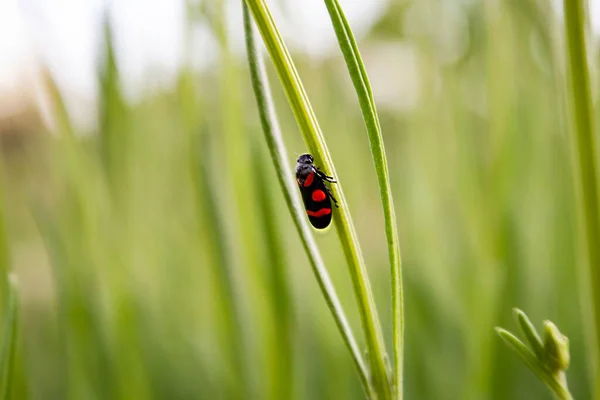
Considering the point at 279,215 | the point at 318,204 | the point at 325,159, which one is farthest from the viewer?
the point at 279,215

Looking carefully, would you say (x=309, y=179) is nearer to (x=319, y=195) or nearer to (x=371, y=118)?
(x=319, y=195)

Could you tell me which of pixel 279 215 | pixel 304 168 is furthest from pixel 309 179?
pixel 279 215

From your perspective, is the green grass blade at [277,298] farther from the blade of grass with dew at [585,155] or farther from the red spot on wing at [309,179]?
the blade of grass with dew at [585,155]

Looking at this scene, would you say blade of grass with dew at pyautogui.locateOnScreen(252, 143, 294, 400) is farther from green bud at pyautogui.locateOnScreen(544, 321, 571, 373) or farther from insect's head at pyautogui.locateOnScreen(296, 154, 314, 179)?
green bud at pyautogui.locateOnScreen(544, 321, 571, 373)

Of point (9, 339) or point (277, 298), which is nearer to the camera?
point (9, 339)

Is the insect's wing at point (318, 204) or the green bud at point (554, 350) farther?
the insect's wing at point (318, 204)

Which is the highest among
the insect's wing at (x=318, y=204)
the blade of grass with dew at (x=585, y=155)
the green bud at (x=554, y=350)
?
the insect's wing at (x=318, y=204)

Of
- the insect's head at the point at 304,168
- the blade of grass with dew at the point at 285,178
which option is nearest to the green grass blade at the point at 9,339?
the blade of grass with dew at the point at 285,178

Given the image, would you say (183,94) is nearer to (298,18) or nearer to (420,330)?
(298,18)
